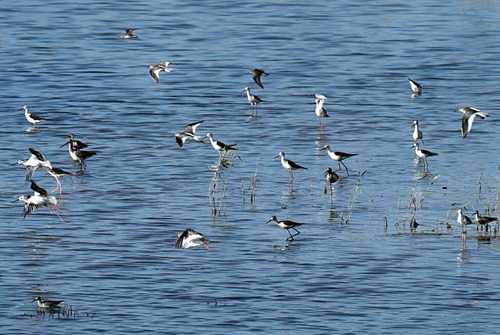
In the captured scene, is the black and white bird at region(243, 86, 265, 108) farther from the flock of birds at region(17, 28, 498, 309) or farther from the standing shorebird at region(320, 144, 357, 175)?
the standing shorebird at region(320, 144, 357, 175)

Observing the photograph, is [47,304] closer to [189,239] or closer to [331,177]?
[189,239]

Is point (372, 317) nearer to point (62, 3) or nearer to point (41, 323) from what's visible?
point (41, 323)

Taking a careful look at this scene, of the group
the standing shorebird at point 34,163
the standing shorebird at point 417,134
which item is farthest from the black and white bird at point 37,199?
the standing shorebird at point 417,134

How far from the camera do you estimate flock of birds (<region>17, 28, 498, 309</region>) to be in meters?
21.3

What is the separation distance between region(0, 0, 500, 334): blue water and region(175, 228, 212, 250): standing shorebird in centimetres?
25

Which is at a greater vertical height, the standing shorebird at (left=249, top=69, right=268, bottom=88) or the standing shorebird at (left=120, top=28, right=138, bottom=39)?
the standing shorebird at (left=120, top=28, right=138, bottom=39)

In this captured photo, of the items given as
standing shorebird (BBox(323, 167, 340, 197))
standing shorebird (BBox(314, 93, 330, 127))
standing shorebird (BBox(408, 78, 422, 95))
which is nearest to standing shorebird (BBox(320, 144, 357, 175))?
standing shorebird (BBox(323, 167, 340, 197))

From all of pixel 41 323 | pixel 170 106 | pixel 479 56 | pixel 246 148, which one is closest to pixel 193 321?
pixel 41 323

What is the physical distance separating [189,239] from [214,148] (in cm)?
849

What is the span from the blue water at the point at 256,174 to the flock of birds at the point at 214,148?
241 mm

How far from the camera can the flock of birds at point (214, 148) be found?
2133 centimetres

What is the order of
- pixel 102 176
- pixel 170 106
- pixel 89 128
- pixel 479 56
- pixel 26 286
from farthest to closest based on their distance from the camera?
pixel 479 56
pixel 170 106
pixel 89 128
pixel 102 176
pixel 26 286

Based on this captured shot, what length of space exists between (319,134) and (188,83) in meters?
8.13

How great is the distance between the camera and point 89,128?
3203 centimetres
